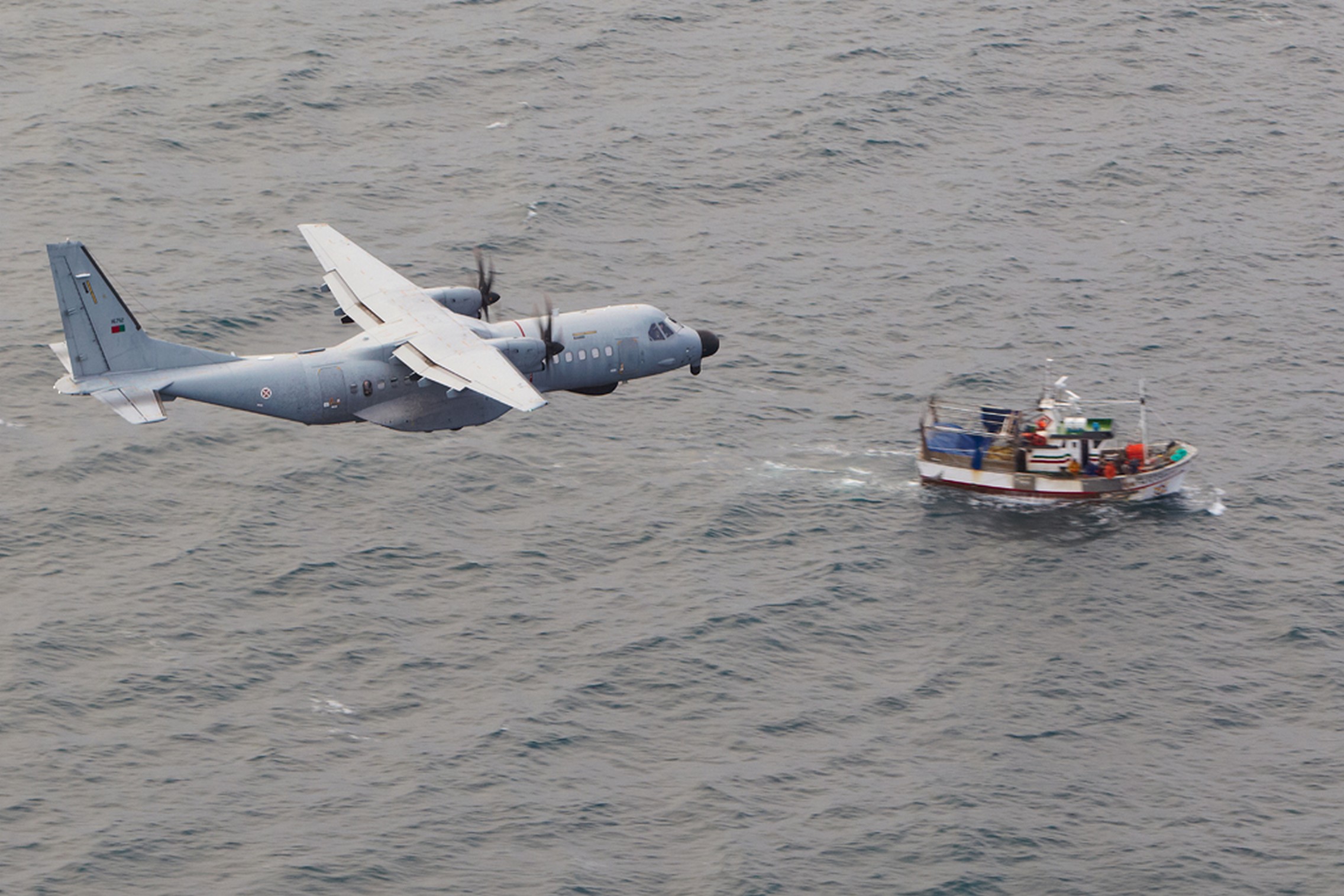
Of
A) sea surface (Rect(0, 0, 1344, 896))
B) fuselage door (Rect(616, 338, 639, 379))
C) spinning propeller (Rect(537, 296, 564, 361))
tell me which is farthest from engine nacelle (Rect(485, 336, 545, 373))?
sea surface (Rect(0, 0, 1344, 896))

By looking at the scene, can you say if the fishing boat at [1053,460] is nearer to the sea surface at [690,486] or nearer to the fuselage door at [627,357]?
A: the sea surface at [690,486]

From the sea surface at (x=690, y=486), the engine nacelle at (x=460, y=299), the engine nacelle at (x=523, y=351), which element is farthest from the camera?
the engine nacelle at (x=460, y=299)

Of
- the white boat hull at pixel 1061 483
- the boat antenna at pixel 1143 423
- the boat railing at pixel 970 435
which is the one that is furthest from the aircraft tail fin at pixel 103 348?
the boat antenna at pixel 1143 423

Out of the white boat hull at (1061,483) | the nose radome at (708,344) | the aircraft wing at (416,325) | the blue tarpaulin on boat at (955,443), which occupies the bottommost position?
the white boat hull at (1061,483)

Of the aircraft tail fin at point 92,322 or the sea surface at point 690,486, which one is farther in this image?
the sea surface at point 690,486

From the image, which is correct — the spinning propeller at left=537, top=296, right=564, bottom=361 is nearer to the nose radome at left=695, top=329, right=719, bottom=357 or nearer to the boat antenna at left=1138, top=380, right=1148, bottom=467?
the nose radome at left=695, top=329, right=719, bottom=357

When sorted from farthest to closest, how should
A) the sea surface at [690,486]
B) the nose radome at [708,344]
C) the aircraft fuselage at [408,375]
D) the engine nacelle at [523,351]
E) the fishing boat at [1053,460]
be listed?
1. the fishing boat at [1053,460]
2. the nose radome at [708,344]
3. the sea surface at [690,486]
4. the engine nacelle at [523,351]
5. the aircraft fuselage at [408,375]

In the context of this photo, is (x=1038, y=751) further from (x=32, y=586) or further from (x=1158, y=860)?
(x=32, y=586)

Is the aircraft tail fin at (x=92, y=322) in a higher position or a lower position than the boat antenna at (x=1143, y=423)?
higher
